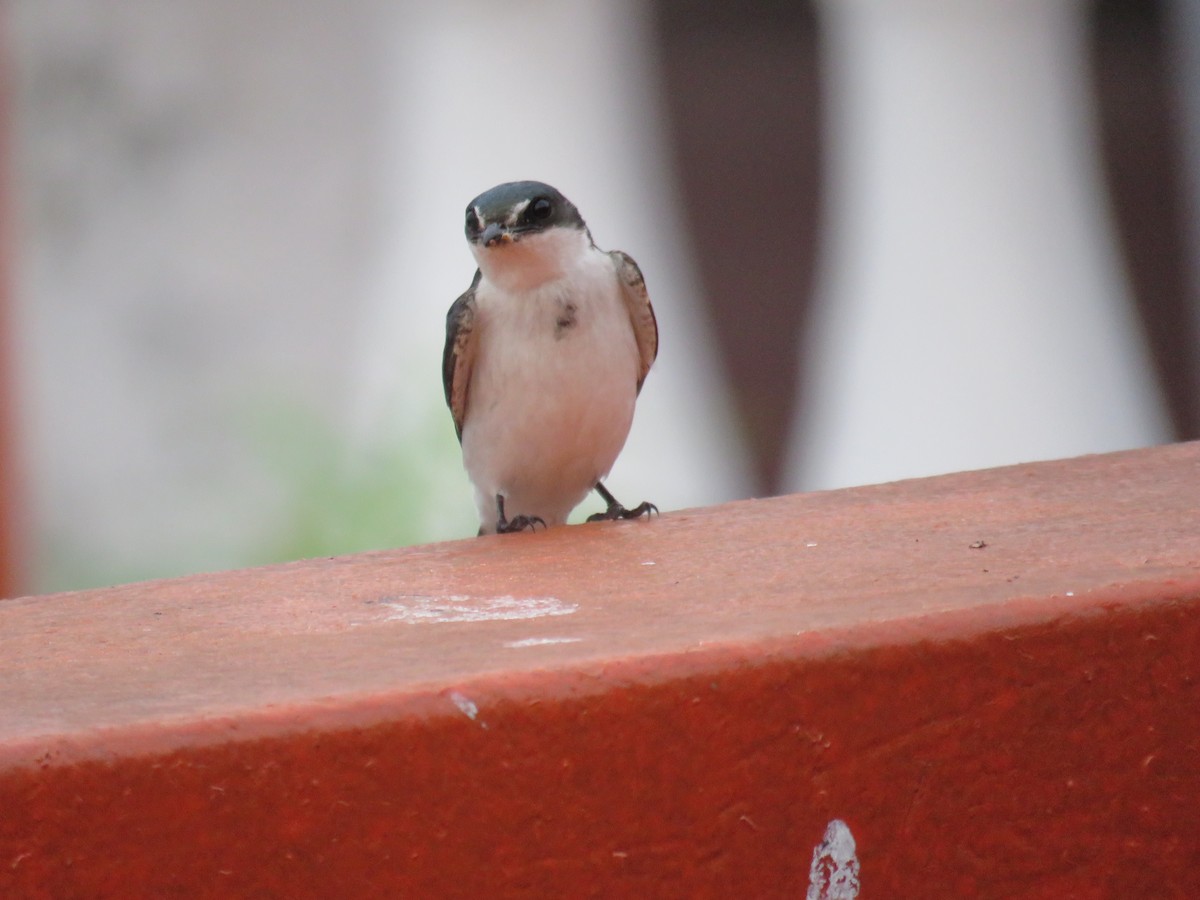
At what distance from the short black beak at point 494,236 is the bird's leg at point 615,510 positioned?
0.55 metres

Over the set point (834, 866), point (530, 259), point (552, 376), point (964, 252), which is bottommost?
point (964, 252)

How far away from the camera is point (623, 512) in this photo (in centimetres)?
323

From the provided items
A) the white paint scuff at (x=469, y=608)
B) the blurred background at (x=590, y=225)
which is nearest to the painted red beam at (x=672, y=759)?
the white paint scuff at (x=469, y=608)

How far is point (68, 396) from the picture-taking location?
5.91 meters

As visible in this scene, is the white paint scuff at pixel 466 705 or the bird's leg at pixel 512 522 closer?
the white paint scuff at pixel 466 705

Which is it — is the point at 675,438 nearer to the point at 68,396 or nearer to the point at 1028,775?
the point at 68,396

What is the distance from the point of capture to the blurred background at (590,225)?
5.80 meters

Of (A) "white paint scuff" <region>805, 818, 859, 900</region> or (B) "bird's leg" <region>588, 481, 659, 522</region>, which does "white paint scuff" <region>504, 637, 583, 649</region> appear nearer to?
(A) "white paint scuff" <region>805, 818, 859, 900</region>

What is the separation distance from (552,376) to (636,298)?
295mm

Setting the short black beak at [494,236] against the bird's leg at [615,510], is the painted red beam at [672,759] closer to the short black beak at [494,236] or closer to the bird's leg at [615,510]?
the bird's leg at [615,510]

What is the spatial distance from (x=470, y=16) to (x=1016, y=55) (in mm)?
1971

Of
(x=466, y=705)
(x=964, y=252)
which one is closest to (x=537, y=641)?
(x=466, y=705)

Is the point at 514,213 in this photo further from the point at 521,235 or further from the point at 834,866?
the point at 834,866

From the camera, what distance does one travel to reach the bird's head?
10.7 ft
